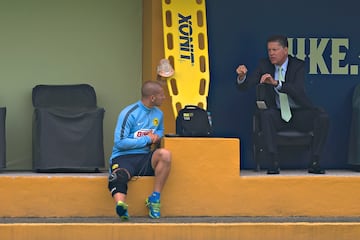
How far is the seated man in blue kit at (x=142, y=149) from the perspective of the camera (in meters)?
8.66

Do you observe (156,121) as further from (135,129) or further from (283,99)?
(283,99)

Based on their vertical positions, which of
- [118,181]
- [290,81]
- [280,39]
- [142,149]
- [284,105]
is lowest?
[118,181]

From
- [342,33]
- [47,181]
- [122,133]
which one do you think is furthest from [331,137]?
[47,181]

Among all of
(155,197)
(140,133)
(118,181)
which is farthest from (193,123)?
(118,181)

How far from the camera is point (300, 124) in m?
9.52

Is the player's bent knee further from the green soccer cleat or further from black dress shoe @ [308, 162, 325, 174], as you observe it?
black dress shoe @ [308, 162, 325, 174]

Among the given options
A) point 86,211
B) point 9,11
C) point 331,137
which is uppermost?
point 9,11

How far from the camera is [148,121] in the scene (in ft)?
29.3

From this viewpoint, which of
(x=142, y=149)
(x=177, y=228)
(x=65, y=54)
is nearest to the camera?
(x=177, y=228)

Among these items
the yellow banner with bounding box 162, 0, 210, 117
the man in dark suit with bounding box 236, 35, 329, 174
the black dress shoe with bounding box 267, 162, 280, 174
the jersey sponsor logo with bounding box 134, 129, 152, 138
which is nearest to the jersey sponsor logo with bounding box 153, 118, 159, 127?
the jersey sponsor logo with bounding box 134, 129, 152, 138

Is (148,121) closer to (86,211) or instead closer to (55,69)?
(86,211)

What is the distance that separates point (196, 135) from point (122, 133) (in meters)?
0.74

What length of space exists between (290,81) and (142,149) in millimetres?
1783

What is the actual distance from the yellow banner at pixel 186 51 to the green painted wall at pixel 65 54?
78cm
